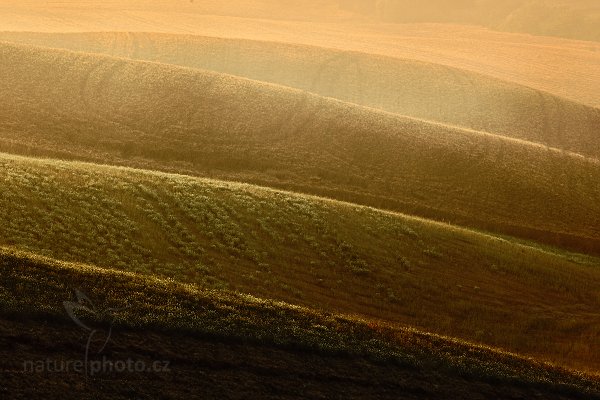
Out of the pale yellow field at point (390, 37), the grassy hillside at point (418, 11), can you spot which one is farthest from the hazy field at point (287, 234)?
the grassy hillside at point (418, 11)

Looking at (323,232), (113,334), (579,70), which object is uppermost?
(113,334)

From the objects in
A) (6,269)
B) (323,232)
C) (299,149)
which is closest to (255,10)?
(299,149)

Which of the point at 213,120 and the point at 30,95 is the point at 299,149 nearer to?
the point at 213,120

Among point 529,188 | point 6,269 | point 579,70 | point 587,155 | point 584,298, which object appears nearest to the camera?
point 6,269

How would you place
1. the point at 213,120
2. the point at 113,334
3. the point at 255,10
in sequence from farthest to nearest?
the point at 255,10 → the point at 213,120 → the point at 113,334

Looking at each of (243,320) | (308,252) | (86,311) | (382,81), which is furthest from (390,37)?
(86,311)

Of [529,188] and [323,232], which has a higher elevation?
[323,232]

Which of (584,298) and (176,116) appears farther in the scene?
(176,116)

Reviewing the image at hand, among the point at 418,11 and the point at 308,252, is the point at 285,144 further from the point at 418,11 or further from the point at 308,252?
the point at 418,11

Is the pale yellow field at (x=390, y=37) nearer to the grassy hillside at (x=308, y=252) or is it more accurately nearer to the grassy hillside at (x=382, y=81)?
the grassy hillside at (x=382, y=81)
